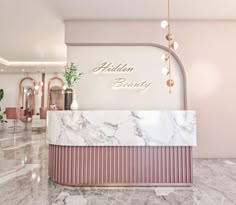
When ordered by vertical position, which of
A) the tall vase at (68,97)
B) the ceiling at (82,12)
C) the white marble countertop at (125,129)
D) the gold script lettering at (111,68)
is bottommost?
the white marble countertop at (125,129)

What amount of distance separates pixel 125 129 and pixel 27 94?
1076cm

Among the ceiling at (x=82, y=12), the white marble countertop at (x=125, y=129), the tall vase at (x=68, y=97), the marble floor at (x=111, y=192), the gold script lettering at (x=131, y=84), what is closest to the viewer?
the marble floor at (x=111, y=192)

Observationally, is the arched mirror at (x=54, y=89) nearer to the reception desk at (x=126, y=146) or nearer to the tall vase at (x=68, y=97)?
the tall vase at (x=68, y=97)

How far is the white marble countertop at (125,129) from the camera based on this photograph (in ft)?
10.0

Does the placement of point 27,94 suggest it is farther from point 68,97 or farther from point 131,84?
point 68,97

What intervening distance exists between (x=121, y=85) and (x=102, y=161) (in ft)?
8.21

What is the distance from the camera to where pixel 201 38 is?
17.1 feet

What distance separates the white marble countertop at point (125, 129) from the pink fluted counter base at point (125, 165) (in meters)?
0.11

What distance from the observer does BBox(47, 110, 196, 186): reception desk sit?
3059 millimetres

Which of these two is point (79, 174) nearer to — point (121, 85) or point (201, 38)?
point (121, 85)

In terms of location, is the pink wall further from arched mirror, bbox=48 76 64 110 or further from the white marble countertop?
arched mirror, bbox=48 76 64 110

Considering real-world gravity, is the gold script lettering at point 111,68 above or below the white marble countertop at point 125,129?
above

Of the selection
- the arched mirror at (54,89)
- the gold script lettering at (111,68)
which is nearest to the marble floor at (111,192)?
the gold script lettering at (111,68)

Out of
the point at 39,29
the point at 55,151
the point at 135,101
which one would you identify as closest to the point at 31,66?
the point at 39,29
